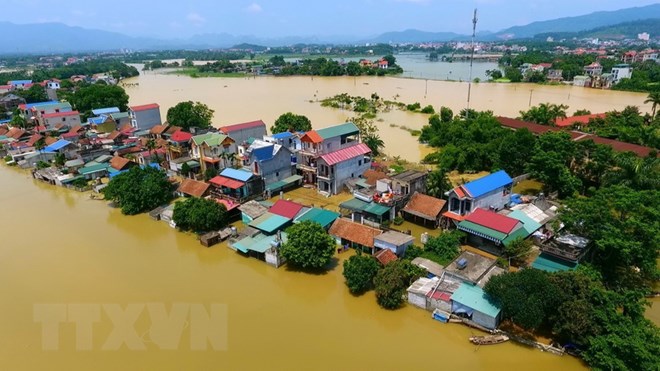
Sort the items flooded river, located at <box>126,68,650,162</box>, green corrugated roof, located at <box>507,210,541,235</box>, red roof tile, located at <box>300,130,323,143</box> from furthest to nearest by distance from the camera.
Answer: flooded river, located at <box>126,68,650,162</box> < red roof tile, located at <box>300,130,323,143</box> < green corrugated roof, located at <box>507,210,541,235</box>

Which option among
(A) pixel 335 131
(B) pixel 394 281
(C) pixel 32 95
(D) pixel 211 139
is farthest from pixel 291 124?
(C) pixel 32 95

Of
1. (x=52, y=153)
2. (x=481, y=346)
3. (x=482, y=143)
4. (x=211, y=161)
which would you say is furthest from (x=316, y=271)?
(x=52, y=153)

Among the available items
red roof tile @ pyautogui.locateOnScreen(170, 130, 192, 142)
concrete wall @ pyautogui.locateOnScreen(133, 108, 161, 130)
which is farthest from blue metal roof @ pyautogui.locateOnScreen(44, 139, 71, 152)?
red roof tile @ pyautogui.locateOnScreen(170, 130, 192, 142)

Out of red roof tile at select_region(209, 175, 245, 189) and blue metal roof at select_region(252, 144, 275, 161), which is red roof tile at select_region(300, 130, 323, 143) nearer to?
blue metal roof at select_region(252, 144, 275, 161)

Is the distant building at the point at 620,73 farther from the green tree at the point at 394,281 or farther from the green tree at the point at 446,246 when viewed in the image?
the green tree at the point at 394,281

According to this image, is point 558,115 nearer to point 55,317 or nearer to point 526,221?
point 526,221

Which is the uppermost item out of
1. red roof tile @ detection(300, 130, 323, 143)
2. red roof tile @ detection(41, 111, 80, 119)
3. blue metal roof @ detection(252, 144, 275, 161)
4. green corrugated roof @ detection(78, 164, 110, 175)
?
red roof tile @ detection(300, 130, 323, 143)
